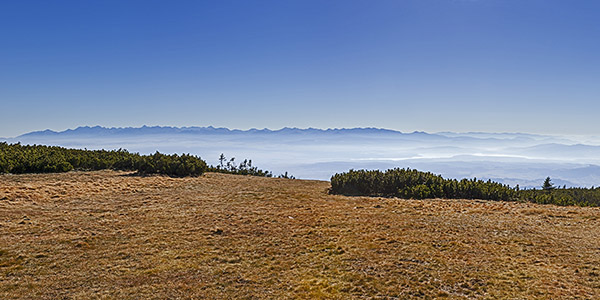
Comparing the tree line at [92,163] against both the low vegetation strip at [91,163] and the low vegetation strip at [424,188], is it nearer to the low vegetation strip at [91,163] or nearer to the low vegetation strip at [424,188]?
the low vegetation strip at [91,163]

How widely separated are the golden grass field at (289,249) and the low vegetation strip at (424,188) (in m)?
2.88

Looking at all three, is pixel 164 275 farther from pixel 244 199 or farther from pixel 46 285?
pixel 244 199

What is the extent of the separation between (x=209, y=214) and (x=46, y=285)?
6.56 meters

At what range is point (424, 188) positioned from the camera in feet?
59.5

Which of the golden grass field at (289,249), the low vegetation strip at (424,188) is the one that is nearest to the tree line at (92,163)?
the golden grass field at (289,249)

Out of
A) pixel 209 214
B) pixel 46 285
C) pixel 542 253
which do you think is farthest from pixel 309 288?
pixel 209 214

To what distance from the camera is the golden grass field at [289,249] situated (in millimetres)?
6379

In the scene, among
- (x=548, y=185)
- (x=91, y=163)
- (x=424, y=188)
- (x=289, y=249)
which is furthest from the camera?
(x=548, y=185)

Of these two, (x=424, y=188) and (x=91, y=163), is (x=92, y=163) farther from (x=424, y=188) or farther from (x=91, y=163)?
(x=424, y=188)

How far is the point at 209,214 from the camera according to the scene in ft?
42.7

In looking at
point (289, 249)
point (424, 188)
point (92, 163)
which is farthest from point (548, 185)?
point (92, 163)

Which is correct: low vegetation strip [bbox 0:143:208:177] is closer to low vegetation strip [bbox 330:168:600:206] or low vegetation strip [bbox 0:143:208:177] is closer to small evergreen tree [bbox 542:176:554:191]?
low vegetation strip [bbox 330:168:600:206]

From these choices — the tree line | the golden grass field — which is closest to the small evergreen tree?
the golden grass field

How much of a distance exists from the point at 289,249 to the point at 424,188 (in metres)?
11.8
